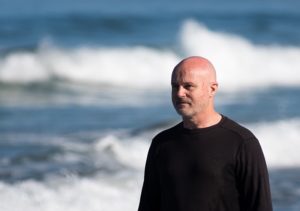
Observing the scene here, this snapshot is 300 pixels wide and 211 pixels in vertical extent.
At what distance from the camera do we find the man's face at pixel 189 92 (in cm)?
463

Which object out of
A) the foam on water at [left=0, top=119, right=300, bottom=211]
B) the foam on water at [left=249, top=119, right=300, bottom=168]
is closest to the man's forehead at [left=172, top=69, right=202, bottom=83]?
the foam on water at [left=0, top=119, right=300, bottom=211]

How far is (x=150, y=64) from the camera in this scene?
89.1 feet

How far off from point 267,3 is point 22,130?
136 feet

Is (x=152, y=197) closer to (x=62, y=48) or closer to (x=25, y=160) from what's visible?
(x=25, y=160)

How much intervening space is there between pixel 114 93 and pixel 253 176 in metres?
18.4

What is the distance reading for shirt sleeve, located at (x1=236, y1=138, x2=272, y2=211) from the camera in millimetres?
4602

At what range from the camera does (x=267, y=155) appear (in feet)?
43.2

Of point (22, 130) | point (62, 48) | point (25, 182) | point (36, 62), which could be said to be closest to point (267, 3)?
point (62, 48)

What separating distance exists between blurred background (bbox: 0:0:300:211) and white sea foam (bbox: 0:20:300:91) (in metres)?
0.04

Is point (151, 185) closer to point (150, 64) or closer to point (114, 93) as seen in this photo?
point (114, 93)

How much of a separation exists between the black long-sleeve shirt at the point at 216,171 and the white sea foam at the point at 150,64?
18.7 m

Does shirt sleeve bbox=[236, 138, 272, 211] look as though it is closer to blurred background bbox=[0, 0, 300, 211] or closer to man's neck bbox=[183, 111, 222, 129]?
man's neck bbox=[183, 111, 222, 129]

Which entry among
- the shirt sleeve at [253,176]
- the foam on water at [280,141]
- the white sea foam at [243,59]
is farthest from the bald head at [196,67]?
the white sea foam at [243,59]

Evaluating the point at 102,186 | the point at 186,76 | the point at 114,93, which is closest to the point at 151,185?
the point at 186,76
